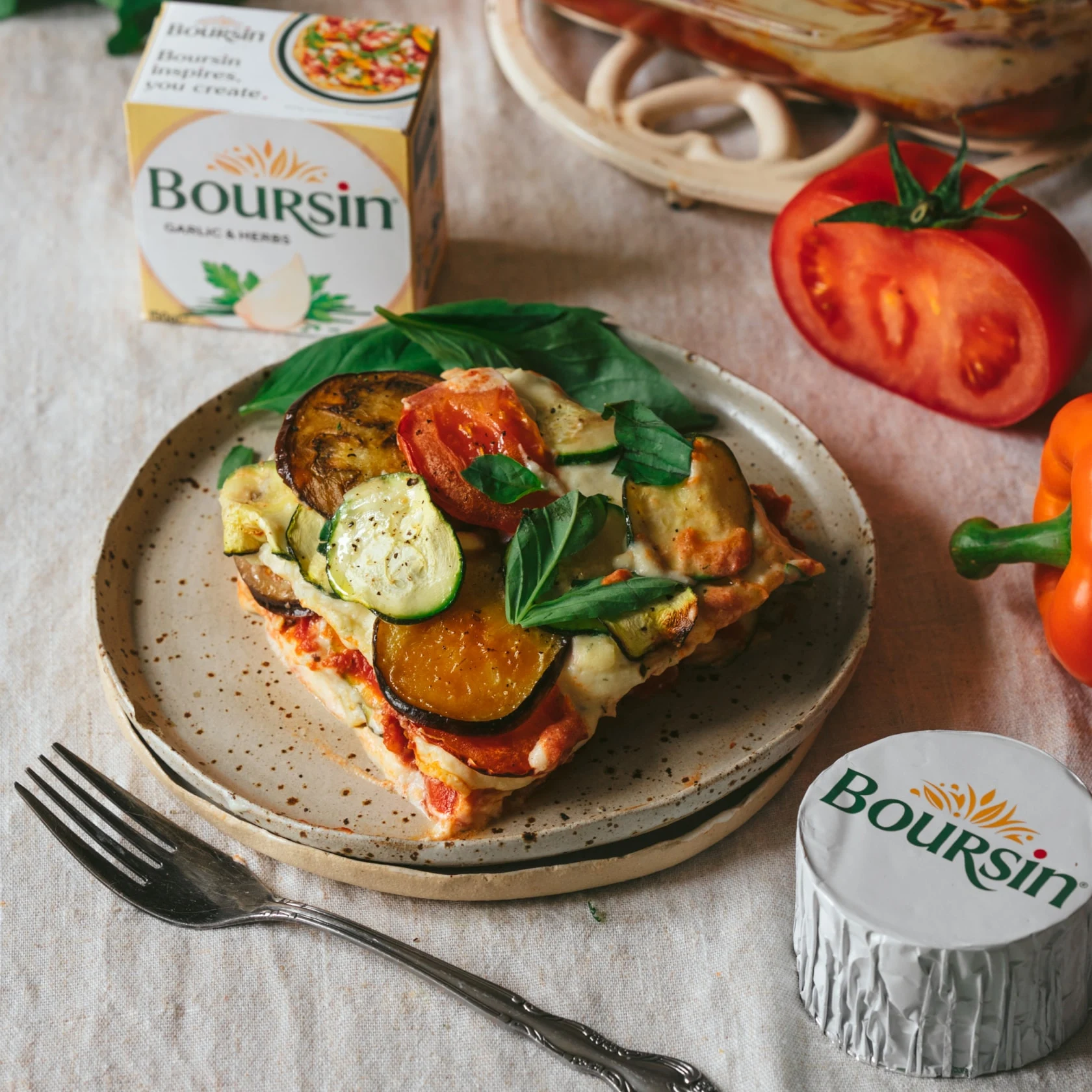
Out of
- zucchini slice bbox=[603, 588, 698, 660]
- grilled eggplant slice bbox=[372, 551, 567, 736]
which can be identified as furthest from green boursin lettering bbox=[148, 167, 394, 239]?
zucchini slice bbox=[603, 588, 698, 660]

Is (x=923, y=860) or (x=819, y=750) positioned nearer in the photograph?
(x=923, y=860)

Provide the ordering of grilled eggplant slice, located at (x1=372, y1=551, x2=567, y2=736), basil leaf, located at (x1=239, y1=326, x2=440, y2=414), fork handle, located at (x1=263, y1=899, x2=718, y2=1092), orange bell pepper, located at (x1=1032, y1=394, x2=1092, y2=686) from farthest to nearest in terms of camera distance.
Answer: basil leaf, located at (x1=239, y1=326, x2=440, y2=414) < orange bell pepper, located at (x1=1032, y1=394, x2=1092, y2=686) < grilled eggplant slice, located at (x1=372, y1=551, x2=567, y2=736) < fork handle, located at (x1=263, y1=899, x2=718, y2=1092)

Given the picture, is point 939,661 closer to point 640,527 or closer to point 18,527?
point 640,527

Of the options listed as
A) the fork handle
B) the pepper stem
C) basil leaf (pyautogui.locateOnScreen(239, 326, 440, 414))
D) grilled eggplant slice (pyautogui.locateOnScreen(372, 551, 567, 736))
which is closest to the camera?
the fork handle

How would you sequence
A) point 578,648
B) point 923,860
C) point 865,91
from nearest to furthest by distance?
point 923,860, point 578,648, point 865,91

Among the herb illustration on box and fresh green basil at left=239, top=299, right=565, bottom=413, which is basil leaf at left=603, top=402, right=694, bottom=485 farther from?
the herb illustration on box

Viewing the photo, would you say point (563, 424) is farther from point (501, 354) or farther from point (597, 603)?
point (501, 354)

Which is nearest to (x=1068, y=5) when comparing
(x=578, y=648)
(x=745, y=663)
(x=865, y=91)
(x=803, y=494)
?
(x=865, y=91)
